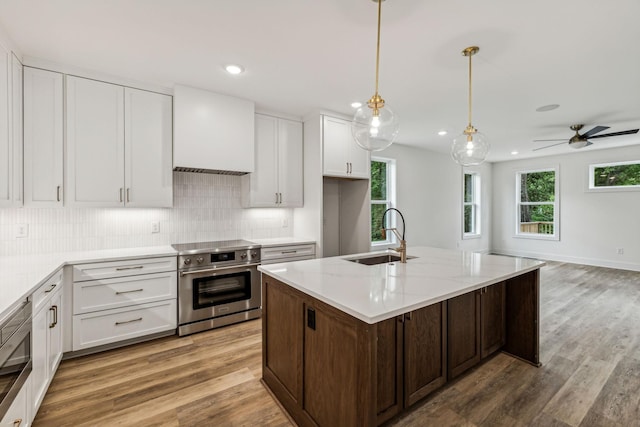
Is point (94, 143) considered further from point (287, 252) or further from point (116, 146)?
point (287, 252)

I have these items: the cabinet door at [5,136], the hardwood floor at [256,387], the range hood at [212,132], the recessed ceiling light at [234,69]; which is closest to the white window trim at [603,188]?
the hardwood floor at [256,387]

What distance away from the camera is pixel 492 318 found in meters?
2.48

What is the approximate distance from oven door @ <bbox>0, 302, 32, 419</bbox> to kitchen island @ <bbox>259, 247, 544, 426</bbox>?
1.26 m

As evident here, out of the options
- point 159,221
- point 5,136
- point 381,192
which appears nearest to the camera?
point 5,136

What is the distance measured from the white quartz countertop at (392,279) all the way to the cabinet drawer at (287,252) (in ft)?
4.07

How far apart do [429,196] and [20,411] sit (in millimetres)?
6310

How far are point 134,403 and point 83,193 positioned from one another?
6.09ft

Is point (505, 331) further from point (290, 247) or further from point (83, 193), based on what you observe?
point (83, 193)

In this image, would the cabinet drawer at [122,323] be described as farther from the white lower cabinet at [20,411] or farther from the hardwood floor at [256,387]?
the white lower cabinet at [20,411]

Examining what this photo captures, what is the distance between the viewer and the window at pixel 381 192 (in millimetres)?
5504

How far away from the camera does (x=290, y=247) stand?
11.8 ft

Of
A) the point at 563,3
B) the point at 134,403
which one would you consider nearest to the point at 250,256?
the point at 134,403

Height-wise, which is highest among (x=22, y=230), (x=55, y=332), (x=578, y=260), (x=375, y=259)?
(x=22, y=230)

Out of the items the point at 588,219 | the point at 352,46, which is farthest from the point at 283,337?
the point at 588,219
